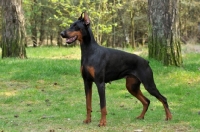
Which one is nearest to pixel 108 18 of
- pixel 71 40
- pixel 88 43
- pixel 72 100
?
pixel 72 100

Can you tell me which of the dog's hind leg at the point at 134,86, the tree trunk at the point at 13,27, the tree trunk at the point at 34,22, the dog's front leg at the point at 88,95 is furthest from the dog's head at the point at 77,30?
the tree trunk at the point at 34,22

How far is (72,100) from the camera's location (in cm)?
989

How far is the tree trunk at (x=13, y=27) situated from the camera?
14.5 meters

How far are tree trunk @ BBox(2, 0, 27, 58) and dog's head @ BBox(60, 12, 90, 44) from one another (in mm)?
8367

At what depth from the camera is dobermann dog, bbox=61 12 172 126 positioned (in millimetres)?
6719

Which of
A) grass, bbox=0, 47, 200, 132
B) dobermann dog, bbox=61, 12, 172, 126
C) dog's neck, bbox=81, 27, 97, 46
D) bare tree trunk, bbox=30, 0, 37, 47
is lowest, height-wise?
bare tree trunk, bbox=30, 0, 37, 47

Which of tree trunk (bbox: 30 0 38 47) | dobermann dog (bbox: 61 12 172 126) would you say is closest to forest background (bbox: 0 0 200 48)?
tree trunk (bbox: 30 0 38 47)

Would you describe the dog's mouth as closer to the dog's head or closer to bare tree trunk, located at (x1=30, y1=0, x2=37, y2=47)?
the dog's head

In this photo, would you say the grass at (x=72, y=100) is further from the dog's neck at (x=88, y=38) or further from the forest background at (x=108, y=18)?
the forest background at (x=108, y=18)

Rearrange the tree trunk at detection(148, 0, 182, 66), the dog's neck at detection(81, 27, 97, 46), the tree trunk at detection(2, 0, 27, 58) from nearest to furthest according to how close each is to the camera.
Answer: the dog's neck at detection(81, 27, 97, 46), the tree trunk at detection(148, 0, 182, 66), the tree trunk at detection(2, 0, 27, 58)

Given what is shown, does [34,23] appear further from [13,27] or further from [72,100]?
[72,100]

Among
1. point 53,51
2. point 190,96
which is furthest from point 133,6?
point 190,96

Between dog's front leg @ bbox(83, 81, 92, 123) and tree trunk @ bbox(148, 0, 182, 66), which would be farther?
tree trunk @ bbox(148, 0, 182, 66)

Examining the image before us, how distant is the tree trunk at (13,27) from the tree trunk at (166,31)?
5.17 m
